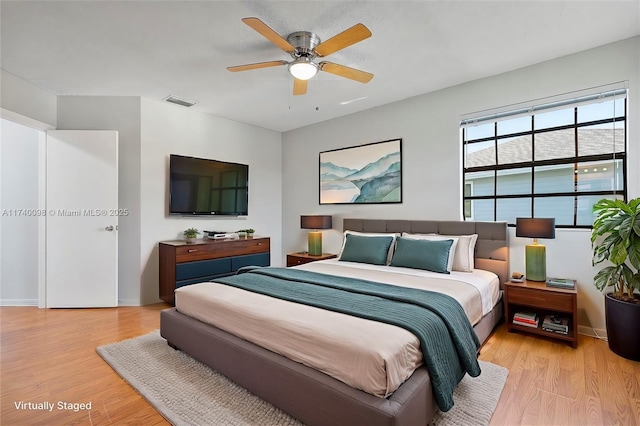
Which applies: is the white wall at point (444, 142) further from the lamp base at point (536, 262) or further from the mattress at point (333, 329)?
the mattress at point (333, 329)

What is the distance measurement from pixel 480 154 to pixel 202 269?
3.82m

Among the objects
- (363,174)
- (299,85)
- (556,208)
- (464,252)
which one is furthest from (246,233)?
(556,208)

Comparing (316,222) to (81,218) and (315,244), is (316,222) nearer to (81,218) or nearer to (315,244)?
(315,244)

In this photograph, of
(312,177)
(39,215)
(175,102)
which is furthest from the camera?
(312,177)

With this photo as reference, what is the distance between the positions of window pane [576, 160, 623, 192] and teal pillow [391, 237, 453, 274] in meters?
1.41

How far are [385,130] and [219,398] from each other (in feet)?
12.3

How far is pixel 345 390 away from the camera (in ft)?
4.76

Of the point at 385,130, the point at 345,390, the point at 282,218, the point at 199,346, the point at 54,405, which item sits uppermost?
the point at 385,130

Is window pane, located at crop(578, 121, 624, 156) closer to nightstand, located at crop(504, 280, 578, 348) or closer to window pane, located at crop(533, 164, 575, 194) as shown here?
window pane, located at crop(533, 164, 575, 194)

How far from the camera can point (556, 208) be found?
3.14m

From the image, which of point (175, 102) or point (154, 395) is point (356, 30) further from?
point (175, 102)

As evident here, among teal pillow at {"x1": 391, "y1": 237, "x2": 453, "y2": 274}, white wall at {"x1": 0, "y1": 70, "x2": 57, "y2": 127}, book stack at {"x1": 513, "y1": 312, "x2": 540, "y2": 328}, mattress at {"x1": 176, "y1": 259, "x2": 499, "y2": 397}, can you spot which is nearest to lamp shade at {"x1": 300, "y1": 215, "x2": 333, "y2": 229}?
teal pillow at {"x1": 391, "y1": 237, "x2": 453, "y2": 274}

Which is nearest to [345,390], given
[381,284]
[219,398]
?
[219,398]

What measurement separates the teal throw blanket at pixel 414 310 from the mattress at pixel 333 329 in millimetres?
68
